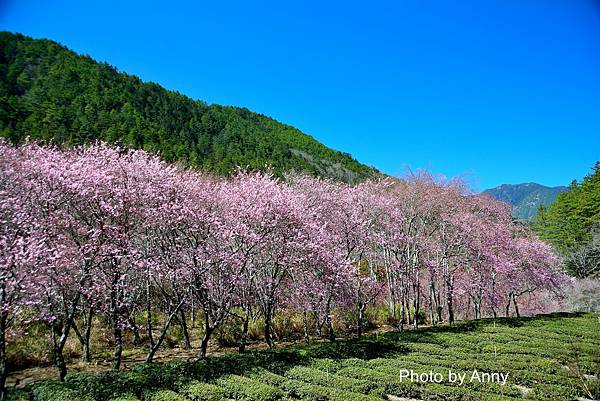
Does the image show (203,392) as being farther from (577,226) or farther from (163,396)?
(577,226)

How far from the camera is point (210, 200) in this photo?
14.6 metres

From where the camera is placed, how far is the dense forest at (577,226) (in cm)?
3766

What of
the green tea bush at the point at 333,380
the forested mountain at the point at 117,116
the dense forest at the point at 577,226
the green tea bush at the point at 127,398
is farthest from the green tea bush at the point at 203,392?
the dense forest at the point at 577,226

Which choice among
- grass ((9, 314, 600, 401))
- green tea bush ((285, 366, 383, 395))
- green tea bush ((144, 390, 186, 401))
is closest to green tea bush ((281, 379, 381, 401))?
grass ((9, 314, 600, 401))

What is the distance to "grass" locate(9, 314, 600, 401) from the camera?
9055 millimetres

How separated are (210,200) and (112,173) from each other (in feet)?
11.9

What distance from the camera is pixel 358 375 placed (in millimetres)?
10953

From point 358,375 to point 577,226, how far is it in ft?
161

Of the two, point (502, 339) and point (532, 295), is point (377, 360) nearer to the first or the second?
point (502, 339)

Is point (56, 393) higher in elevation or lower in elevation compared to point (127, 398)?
higher

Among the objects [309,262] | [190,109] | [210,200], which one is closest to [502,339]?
[309,262]

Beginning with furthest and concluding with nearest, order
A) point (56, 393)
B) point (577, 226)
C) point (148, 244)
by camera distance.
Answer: point (577, 226), point (148, 244), point (56, 393)

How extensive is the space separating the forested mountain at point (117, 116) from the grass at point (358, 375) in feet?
78.3

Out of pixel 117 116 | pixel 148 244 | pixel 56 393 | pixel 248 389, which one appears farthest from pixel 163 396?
pixel 117 116
